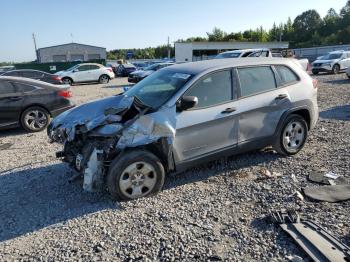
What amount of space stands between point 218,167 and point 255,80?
5.05 ft

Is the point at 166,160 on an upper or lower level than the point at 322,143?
upper

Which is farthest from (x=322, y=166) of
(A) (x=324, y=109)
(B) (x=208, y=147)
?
(A) (x=324, y=109)

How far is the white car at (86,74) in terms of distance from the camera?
25.3 m

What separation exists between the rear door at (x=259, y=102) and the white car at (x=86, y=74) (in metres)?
21.5

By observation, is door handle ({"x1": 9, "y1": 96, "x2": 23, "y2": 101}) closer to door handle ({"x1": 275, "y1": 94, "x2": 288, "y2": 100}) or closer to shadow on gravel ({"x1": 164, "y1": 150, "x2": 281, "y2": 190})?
shadow on gravel ({"x1": 164, "y1": 150, "x2": 281, "y2": 190})

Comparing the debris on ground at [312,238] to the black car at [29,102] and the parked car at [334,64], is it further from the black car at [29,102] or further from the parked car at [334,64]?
the parked car at [334,64]

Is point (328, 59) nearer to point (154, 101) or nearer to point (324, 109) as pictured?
point (324, 109)

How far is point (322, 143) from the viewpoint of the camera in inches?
273

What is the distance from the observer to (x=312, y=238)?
3611 mm

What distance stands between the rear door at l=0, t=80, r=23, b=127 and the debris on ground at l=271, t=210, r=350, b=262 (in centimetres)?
720

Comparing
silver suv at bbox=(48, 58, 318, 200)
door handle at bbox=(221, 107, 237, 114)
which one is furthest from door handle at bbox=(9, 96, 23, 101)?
door handle at bbox=(221, 107, 237, 114)

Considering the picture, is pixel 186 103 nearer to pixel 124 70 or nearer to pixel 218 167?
pixel 218 167

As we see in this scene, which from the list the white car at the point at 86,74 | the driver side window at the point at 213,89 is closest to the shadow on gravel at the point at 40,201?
the driver side window at the point at 213,89

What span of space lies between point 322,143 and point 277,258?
415 cm
